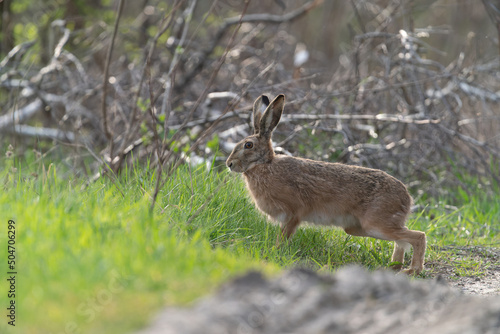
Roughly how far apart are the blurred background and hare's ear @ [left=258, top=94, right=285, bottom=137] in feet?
1.95

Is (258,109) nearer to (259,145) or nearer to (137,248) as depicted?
(259,145)

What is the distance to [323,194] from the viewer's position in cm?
600

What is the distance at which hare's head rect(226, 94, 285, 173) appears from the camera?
6.19 metres

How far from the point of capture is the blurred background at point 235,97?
26.5 ft

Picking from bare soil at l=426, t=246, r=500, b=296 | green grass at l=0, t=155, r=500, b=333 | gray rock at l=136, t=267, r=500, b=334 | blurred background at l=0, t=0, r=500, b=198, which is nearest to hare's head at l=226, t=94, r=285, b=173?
green grass at l=0, t=155, r=500, b=333

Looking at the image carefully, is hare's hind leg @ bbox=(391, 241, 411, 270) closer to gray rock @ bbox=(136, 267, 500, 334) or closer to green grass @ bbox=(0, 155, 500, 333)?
green grass @ bbox=(0, 155, 500, 333)

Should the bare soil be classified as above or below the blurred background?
below

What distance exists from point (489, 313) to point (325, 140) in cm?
590

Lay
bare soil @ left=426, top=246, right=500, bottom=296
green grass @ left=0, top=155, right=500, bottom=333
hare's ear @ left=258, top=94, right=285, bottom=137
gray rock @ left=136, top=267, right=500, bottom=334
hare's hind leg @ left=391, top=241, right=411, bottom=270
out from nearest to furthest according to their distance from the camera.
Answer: gray rock @ left=136, top=267, right=500, bottom=334 → green grass @ left=0, top=155, right=500, bottom=333 → bare soil @ left=426, top=246, right=500, bottom=296 → hare's hind leg @ left=391, top=241, right=411, bottom=270 → hare's ear @ left=258, top=94, right=285, bottom=137

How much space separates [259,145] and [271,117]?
309 millimetres

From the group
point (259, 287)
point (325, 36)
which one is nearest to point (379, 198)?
point (259, 287)

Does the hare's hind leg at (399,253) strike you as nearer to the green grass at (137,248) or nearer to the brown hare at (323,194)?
the brown hare at (323,194)
